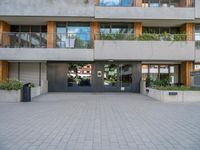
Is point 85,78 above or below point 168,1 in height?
below

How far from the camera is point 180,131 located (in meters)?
7.83

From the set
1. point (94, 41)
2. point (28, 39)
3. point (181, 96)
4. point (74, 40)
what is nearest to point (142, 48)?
point (94, 41)

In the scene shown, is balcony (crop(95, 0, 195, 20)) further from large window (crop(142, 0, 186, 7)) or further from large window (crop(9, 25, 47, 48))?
large window (crop(9, 25, 47, 48))

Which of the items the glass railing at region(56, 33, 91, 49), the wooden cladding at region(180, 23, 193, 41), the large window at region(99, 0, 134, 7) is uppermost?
the large window at region(99, 0, 134, 7)

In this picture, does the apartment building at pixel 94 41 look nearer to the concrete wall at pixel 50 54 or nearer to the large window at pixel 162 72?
the concrete wall at pixel 50 54

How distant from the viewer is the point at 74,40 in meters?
22.6

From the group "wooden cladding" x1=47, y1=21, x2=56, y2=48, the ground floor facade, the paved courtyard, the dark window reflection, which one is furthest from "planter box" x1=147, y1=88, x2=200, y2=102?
"wooden cladding" x1=47, y1=21, x2=56, y2=48

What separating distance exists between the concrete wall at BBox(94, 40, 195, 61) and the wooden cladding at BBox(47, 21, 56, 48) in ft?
15.0

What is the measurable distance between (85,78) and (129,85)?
15.1 feet

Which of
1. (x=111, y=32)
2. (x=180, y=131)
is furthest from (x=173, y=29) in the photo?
(x=180, y=131)

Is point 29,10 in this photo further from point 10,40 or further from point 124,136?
point 124,136

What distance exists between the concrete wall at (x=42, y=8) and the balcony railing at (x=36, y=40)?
1.95 m

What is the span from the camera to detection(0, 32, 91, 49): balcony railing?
22.7 meters

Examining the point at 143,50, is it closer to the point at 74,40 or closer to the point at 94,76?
the point at 94,76
